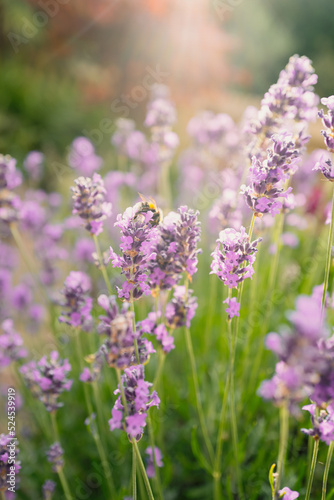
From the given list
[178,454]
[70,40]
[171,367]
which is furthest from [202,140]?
[70,40]

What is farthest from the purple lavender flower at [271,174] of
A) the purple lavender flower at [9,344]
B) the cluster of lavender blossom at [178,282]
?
the purple lavender flower at [9,344]

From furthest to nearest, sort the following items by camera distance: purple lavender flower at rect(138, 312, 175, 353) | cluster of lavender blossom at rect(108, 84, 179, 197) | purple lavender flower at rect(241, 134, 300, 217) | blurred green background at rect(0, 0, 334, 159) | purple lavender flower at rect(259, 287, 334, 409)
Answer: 1. blurred green background at rect(0, 0, 334, 159)
2. cluster of lavender blossom at rect(108, 84, 179, 197)
3. purple lavender flower at rect(138, 312, 175, 353)
4. purple lavender flower at rect(241, 134, 300, 217)
5. purple lavender flower at rect(259, 287, 334, 409)

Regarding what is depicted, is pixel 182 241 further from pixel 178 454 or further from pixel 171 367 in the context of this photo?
pixel 171 367

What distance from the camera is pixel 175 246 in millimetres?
1243

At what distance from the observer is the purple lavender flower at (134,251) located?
1147 mm

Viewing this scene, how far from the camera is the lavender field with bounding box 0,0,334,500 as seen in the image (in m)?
1.12

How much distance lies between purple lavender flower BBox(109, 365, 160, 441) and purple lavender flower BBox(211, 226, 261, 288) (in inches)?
13.1

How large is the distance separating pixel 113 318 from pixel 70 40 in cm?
971

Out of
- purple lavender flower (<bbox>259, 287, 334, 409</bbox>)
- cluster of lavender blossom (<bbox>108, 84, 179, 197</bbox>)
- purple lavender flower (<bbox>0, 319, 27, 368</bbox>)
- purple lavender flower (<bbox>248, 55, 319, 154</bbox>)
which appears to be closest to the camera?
purple lavender flower (<bbox>259, 287, 334, 409</bbox>)

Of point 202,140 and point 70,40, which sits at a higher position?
point 70,40

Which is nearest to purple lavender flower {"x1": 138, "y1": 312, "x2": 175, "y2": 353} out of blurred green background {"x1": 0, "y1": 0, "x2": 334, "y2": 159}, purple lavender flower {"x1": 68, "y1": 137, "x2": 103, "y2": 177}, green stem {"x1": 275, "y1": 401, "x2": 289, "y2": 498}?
green stem {"x1": 275, "y1": 401, "x2": 289, "y2": 498}

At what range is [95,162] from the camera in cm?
360

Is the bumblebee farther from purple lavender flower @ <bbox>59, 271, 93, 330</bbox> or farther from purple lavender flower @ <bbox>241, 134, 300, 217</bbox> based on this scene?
purple lavender flower @ <bbox>59, 271, 93, 330</bbox>

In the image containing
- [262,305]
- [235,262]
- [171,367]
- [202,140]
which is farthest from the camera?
[202,140]
